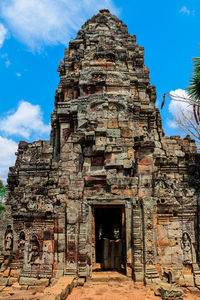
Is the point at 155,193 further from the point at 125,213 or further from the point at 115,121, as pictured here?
the point at 115,121

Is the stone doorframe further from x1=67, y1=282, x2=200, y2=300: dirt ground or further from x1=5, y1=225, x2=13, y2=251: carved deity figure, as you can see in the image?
x1=5, y1=225, x2=13, y2=251: carved deity figure

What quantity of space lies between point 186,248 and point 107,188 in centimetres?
363

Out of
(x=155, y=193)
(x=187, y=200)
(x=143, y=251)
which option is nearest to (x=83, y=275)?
(x=143, y=251)

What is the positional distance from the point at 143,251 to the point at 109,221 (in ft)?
16.8

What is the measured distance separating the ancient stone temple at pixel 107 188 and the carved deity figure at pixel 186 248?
0.04 metres

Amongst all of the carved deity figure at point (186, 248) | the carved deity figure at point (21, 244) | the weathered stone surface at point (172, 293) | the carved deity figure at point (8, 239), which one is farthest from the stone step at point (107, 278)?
the carved deity figure at point (8, 239)

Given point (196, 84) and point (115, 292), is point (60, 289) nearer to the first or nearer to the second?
point (115, 292)

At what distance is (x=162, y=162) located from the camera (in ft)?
36.2

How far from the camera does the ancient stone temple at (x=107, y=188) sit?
28.1 ft

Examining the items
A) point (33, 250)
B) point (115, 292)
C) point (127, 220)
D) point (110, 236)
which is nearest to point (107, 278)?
point (115, 292)

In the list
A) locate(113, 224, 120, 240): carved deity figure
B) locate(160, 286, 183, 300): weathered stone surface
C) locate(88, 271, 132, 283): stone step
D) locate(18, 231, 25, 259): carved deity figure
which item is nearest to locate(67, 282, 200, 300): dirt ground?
locate(88, 271, 132, 283): stone step

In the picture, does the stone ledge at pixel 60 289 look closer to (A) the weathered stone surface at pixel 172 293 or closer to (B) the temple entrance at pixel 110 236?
(B) the temple entrance at pixel 110 236

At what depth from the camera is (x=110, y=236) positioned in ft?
43.7

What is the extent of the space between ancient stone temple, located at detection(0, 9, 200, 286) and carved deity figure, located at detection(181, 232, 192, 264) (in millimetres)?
36
